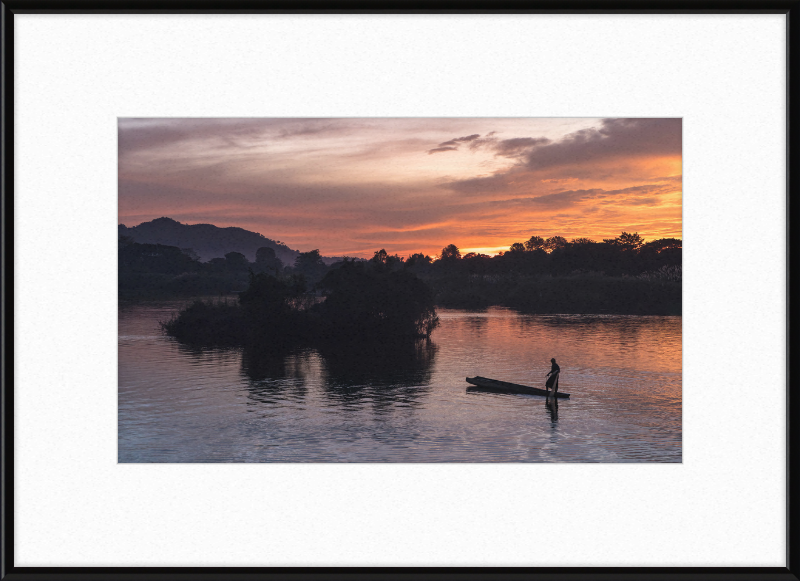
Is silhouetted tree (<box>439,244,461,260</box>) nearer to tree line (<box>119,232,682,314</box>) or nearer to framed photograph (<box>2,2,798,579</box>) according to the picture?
tree line (<box>119,232,682,314</box>)

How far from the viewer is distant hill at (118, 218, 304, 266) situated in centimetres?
959

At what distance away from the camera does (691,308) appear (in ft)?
21.6

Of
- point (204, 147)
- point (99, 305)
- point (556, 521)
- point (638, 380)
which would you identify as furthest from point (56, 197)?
point (638, 380)

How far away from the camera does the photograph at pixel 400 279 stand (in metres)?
8.34

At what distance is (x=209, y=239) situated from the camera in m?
10.2

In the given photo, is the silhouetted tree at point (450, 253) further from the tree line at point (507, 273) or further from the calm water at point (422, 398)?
the calm water at point (422, 398)

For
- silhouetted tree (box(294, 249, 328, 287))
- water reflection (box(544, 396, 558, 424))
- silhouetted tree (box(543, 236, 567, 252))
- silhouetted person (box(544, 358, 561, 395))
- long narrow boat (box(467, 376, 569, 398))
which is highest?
silhouetted tree (box(543, 236, 567, 252))

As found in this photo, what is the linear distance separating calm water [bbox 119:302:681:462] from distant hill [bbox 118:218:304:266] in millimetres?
1156

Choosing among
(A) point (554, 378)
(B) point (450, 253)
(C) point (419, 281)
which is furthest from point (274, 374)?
(A) point (554, 378)

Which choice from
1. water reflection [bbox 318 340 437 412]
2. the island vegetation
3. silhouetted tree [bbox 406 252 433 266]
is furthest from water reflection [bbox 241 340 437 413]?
silhouetted tree [bbox 406 252 433 266]

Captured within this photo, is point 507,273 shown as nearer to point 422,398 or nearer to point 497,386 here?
point 497,386

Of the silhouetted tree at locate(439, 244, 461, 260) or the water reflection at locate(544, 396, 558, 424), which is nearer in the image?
the silhouetted tree at locate(439, 244, 461, 260)

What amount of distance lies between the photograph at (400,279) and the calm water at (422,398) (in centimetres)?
6

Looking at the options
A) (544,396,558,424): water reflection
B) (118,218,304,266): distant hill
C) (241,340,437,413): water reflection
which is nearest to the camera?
(118,218,304,266): distant hill
